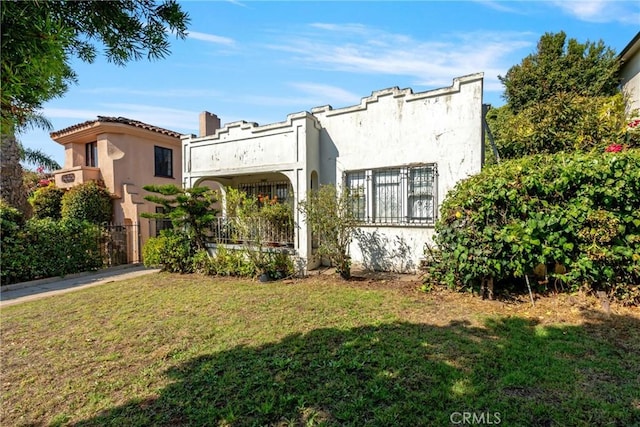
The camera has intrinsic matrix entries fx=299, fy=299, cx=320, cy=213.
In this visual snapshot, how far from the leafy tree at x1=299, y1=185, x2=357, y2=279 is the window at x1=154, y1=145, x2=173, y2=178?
12684 millimetres

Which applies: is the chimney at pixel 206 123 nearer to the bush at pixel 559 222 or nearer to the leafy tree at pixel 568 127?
the bush at pixel 559 222

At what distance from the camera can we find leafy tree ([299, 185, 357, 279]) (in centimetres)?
A: 818

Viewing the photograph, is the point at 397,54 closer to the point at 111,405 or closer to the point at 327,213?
the point at 327,213

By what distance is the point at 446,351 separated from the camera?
4055mm

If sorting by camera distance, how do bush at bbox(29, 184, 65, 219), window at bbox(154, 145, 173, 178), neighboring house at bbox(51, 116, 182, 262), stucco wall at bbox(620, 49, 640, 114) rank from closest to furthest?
stucco wall at bbox(620, 49, 640, 114) → neighboring house at bbox(51, 116, 182, 262) → bush at bbox(29, 184, 65, 219) → window at bbox(154, 145, 173, 178)

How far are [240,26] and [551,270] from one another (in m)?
7.22

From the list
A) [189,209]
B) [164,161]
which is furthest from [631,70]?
[164,161]

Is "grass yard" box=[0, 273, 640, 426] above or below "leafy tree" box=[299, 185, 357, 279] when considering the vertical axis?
below

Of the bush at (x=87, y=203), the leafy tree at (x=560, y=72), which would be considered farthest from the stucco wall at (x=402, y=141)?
the bush at (x=87, y=203)

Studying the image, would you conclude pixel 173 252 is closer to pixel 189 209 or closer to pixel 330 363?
pixel 189 209

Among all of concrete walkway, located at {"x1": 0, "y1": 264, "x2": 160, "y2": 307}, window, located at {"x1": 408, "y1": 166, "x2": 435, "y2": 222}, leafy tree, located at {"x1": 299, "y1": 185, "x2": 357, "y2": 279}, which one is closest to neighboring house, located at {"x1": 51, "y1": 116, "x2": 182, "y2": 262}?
concrete walkway, located at {"x1": 0, "y1": 264, "x2": 160, "y2": 307}

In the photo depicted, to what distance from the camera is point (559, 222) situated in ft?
18.1

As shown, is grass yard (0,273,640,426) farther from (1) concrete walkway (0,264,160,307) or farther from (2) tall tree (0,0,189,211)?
(2) tall tree (0,0,189,211)

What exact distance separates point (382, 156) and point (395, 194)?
1230 mm
